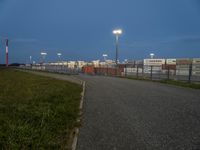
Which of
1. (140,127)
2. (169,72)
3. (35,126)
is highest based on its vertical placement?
(169,72)

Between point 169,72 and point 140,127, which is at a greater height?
point 169,72

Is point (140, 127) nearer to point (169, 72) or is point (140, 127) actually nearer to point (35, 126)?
point (35, 126)

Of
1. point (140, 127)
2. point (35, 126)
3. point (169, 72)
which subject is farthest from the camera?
point (169, 72)

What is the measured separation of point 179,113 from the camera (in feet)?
30.8

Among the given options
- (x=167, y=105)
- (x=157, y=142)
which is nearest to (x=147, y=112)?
(x=167, y=105)

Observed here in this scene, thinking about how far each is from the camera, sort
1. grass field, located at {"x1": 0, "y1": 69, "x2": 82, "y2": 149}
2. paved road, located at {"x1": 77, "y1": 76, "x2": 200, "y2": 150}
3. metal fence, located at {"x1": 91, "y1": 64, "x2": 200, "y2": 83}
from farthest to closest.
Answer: metal fence, located at {"x1": 91, "y1": 64, "x2": 200, "y2": 83} → paved road, located at {"x1": 77, "y1": 76, "x2": 200, "y2": 150} → grass field, located at {"x1": 0, "y1": 69, "x2": 82, "y2": 149}

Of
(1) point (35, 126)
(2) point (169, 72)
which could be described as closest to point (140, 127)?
(1) point (35, 126)

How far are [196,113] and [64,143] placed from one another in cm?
535

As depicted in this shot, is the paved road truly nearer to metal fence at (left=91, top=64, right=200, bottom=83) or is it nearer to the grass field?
the grass field

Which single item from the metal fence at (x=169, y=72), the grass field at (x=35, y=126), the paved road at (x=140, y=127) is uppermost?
the metal fence at (x=169, y=72)

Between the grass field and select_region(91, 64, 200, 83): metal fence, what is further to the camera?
select_region(91, 64, 200, 83): metal fence

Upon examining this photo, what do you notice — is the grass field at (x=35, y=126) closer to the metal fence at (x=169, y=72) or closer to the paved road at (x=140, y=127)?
the paved road at (x=140, y=127)

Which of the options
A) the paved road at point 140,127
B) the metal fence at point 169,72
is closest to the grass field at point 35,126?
the paved road at point 140,127

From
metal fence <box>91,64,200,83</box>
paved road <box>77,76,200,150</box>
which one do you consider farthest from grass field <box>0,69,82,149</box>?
metal fence <box>91,64,200,83</box>
